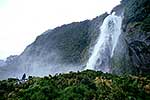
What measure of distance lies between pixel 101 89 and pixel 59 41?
2585 inches

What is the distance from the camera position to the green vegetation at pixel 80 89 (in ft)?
105

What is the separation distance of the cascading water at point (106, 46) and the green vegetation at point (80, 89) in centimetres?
2677

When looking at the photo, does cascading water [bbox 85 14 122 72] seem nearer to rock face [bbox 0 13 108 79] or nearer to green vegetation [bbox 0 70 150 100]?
rock face [bbox 0 13 108 79]

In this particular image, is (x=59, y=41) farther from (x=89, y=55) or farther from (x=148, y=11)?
(x=148, y=11)

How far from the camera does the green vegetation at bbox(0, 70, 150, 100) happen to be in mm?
31938

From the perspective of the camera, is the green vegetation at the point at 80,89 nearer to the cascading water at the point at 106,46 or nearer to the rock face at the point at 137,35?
the rock face at the point at 137,35

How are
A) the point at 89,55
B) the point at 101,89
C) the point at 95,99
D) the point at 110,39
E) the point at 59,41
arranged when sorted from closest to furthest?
the point at 95,99 < the point at 101,89 < the point at 110,39 < the point at 89,55 < the point at 59,41

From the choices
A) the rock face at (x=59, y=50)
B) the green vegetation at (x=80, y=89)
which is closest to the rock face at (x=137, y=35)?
the green vegetation at (x=80, y=89)

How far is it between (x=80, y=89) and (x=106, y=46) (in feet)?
111

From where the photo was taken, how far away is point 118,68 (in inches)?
2263

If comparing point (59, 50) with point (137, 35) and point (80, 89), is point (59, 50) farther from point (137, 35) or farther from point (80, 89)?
point (80, 89)

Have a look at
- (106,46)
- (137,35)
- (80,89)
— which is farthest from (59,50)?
(80,89)

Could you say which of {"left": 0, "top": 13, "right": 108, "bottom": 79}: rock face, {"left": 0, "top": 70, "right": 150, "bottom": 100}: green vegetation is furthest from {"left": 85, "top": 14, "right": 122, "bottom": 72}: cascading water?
{"left": 0, "top": 70, "right": 150, "bottom": 100}: green vegetation

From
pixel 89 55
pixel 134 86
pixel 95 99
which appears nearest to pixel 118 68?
pixel 89 55
